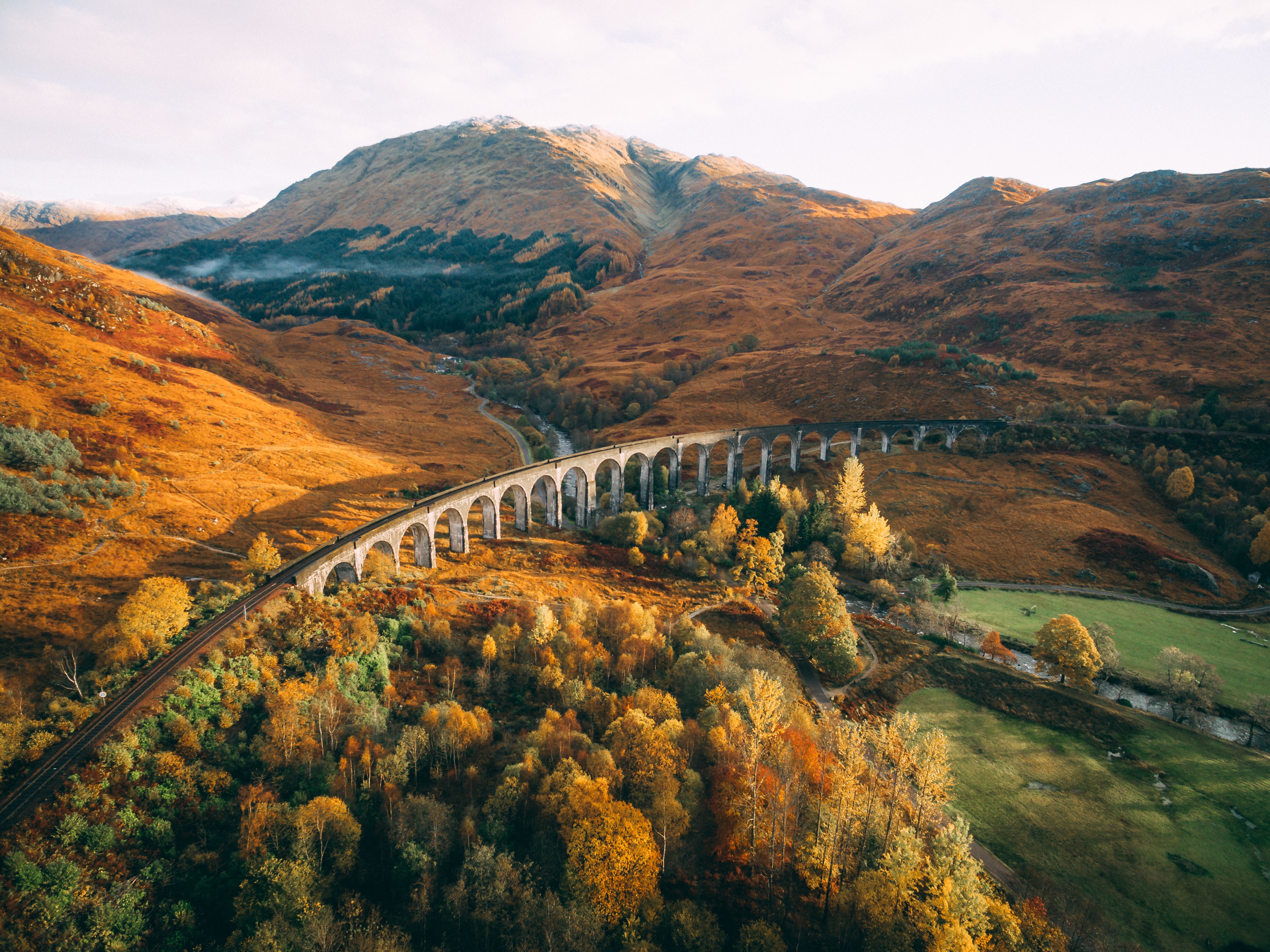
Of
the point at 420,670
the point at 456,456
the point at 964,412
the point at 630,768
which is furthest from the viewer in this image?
the point at 964,412

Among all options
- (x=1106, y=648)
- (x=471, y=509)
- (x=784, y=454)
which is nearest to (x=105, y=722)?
(x=471, y=509)

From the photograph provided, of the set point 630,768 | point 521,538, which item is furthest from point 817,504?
point 630,768

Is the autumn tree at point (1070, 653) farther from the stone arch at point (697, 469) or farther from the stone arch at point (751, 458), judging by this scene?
the stone arch at point (697, 469)

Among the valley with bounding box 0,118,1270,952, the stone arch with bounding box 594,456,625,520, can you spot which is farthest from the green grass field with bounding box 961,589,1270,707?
the stone arch with bounding box 594,456,625,520

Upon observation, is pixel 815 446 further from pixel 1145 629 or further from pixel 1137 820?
pixel 1137 820

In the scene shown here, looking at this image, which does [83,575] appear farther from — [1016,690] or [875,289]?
[875,289]

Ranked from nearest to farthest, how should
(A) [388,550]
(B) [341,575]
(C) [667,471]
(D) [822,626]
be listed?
(B) [341,575], (D) [822,626], (A) [388,550], (C) [667,471]
